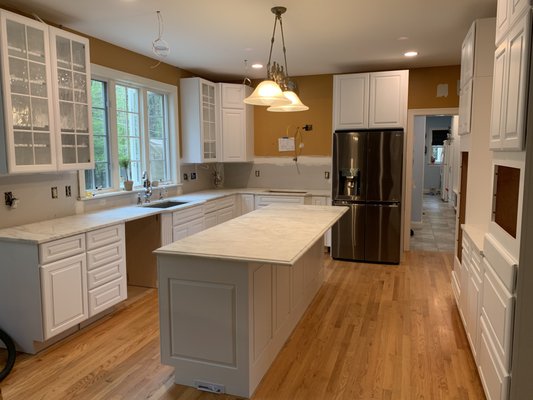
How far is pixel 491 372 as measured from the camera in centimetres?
220

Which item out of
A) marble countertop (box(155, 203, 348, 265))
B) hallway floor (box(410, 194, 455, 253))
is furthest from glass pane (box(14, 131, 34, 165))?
hallway floor (box(410, 194, 455, 253))

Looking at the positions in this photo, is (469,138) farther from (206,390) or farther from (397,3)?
(206,390)

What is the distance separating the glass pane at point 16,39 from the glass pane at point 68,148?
68cm

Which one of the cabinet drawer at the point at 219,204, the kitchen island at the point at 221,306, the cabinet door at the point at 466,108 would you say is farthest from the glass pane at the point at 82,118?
the cabinet door at the point at 466,108

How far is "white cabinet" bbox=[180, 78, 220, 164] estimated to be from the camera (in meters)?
5.44

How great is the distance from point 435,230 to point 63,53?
6.56 meters

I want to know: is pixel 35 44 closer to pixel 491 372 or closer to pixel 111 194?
pixel 111 194

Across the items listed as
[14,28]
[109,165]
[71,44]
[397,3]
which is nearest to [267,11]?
[397,3]

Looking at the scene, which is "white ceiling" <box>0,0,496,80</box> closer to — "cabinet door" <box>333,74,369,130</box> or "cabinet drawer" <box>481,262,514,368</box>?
"cabinet door" <box>333,74,369,130</box>

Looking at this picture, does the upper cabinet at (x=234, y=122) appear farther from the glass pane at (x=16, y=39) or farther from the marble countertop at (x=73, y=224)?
the glass pane at (x=16, y=39)

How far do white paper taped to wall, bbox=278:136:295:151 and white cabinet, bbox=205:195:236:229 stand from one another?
3.78 ft

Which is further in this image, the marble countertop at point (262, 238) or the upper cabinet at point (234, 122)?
the upper cabinet at point (234, 122)

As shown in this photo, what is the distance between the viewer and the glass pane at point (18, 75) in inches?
113

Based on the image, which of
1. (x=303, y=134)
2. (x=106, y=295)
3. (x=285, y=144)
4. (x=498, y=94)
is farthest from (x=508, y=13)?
(x=285, y=144)
